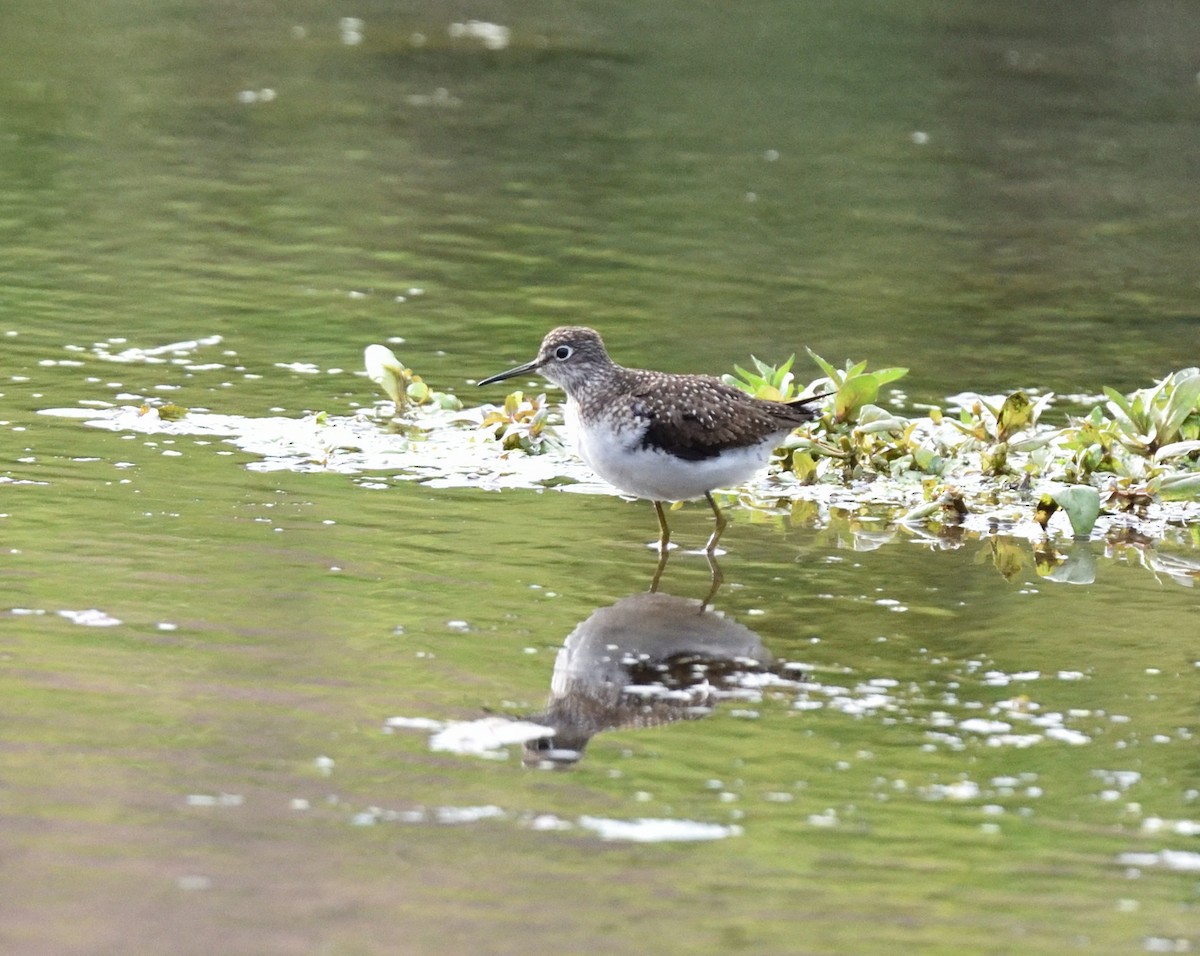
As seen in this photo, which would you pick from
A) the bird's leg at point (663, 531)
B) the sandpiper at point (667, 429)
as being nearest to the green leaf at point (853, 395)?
the sandpiper at point (667, 429)

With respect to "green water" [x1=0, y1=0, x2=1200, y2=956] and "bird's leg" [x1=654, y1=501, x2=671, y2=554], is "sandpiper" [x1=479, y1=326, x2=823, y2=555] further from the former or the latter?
"green water" [x1=0, y1=0, x2=1200, y2=956]

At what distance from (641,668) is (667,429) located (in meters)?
1.89

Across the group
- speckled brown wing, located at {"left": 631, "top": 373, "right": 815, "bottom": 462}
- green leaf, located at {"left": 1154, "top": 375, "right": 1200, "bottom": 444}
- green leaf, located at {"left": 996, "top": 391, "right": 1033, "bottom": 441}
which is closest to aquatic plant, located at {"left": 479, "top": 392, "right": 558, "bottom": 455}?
speckled brown wing, located at {"left": 631, "top": 373, "right": 815, "bottom": 462}

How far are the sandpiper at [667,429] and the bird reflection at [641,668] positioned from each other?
0.72 meters

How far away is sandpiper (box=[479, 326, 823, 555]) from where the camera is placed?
1036 centimetres

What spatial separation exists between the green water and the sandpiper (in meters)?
0.50

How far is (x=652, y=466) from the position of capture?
10.3m

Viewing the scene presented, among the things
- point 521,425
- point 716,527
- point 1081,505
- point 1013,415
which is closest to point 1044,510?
point 1081,505

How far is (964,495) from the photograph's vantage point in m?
12.0

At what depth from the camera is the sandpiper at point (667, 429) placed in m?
10.4

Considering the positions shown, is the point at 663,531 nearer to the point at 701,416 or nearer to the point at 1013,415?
the point at 701,416

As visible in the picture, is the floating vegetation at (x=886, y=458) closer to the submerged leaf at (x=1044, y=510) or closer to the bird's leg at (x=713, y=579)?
the submerged leaf at (x=1044, y=510)

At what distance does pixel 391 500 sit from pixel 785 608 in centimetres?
275

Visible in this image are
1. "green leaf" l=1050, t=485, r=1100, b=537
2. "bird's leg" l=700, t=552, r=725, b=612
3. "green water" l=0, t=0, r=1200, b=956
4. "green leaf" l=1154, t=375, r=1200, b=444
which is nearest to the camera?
"green water" l=0, t=0, r=1200, b=956
